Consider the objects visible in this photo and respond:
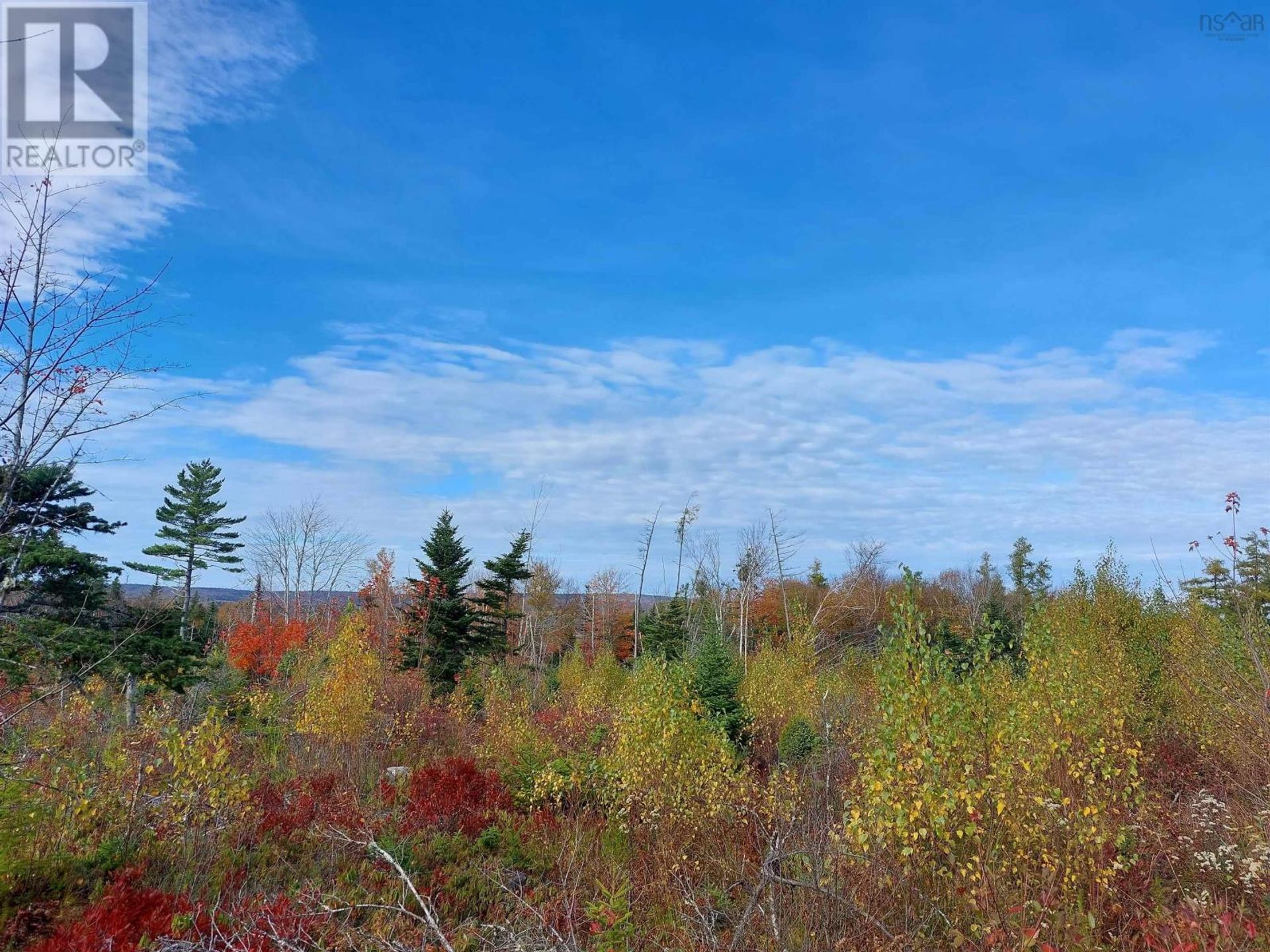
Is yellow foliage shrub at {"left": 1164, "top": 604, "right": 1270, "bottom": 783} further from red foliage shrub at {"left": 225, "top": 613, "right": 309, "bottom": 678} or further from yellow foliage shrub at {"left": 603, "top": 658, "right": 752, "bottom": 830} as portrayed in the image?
red foliage shrub at {"left": 225, "top": 613, "right": 309, "bottom": 678}

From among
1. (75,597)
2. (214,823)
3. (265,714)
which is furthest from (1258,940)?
(265,714)

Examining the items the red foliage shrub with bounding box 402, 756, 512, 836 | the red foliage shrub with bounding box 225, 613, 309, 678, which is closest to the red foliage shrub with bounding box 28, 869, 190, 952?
the red foliage shrub with bounding box 402, 756, 512, 836

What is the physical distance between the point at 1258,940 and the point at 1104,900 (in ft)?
4.14

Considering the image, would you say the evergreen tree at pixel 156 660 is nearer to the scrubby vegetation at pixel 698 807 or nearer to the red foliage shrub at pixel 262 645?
the scrubby vegetation at pixel 698 807

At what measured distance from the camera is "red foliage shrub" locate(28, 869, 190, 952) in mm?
4809

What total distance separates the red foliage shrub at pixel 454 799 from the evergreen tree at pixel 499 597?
12937 millimetres

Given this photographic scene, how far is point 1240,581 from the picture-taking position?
631cm

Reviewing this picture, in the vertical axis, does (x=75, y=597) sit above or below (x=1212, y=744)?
above

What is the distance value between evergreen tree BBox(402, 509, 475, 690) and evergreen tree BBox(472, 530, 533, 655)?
0.55 m

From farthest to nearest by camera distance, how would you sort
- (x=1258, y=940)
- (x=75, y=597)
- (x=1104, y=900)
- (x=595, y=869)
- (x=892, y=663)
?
1. (x=75, y=597)
2. (x=595, y=869)
3. (x=1104, y=900)
4. (x=892, y=663)
5. (x=1258, y=940)

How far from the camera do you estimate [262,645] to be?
33.5 m

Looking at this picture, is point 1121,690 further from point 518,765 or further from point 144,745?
point 144,745

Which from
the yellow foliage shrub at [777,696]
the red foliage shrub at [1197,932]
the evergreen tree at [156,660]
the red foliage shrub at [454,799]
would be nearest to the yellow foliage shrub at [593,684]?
the yellow foliage shrub at [777,696]

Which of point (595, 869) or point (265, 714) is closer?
point (595, 869)
